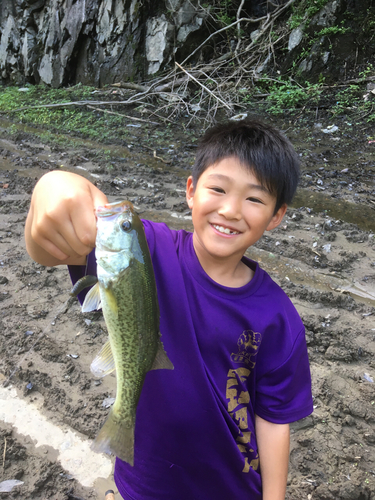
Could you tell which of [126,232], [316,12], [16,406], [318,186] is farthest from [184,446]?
[316,12]

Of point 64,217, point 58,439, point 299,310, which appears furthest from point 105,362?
point 299,310

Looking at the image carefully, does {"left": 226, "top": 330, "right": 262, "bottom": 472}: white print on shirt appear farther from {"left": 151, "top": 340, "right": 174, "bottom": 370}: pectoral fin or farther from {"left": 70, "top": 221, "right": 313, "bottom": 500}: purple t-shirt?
{"left": 151, "top": 340, "right": 174, "bottom": 370}: pectoral fin

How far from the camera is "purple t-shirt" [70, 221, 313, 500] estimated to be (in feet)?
5.76

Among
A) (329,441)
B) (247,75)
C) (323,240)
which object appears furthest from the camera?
(247,75)

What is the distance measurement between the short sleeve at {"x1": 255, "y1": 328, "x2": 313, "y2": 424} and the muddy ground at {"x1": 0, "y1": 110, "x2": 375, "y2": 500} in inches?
41.0

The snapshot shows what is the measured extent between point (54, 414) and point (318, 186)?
18.4 ft

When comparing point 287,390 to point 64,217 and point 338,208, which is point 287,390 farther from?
point 338,208

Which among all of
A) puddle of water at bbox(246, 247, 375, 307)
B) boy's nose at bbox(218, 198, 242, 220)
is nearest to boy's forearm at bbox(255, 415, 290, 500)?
boy's nose at bbox(218, 198, 242, 220)

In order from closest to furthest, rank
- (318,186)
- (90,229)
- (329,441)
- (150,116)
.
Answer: (90,229), (329,441), (318,186), (150,116)

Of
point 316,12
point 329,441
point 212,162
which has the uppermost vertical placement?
point 316,12

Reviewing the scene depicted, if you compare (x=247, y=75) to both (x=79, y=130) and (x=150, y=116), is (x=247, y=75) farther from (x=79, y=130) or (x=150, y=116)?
(x=79, y=130)

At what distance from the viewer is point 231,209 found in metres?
1.69

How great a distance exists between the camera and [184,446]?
5.90 ft

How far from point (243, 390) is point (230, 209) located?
2.96 feet
